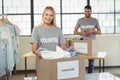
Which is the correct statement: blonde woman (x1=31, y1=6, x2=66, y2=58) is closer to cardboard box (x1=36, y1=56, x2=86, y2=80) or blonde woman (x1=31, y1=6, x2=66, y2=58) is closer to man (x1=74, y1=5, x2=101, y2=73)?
cardboard box (x1=36, y1=56, x2=86, y2=80)

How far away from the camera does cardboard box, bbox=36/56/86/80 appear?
1.77m

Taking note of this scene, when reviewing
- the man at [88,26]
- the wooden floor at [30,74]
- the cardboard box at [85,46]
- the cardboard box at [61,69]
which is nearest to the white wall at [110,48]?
the wooden floor at [30,74]

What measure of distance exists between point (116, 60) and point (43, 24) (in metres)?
4.10

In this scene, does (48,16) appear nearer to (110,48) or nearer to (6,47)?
(6,47)

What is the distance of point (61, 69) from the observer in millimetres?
1796

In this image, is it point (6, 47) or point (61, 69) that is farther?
point (6, 47)

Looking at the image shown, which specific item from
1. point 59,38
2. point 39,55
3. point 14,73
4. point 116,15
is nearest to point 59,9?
point 116,15

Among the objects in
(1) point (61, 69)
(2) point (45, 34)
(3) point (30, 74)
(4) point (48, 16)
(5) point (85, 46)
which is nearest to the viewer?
(1) point (61, 69)

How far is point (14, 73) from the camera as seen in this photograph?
5.93 m

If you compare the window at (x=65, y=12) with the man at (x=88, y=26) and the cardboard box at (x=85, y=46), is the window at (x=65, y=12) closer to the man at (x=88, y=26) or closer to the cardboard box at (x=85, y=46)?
the man at (x=88, y=26)

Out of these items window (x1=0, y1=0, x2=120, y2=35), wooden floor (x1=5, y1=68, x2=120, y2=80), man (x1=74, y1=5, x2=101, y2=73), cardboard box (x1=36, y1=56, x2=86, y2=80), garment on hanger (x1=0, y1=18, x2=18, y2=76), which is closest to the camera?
cardboard box (x1=36, y1=56, x2=86, y2=80)

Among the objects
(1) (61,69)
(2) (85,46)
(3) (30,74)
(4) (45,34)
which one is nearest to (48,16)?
(4) (45,34)

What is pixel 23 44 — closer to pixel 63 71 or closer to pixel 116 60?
pixel 116 60

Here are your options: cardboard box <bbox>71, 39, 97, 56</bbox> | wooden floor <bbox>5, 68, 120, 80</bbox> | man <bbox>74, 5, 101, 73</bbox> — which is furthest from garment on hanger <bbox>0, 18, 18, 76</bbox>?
wooden floor <bbox>5, 68, 120, 80</bbox>
